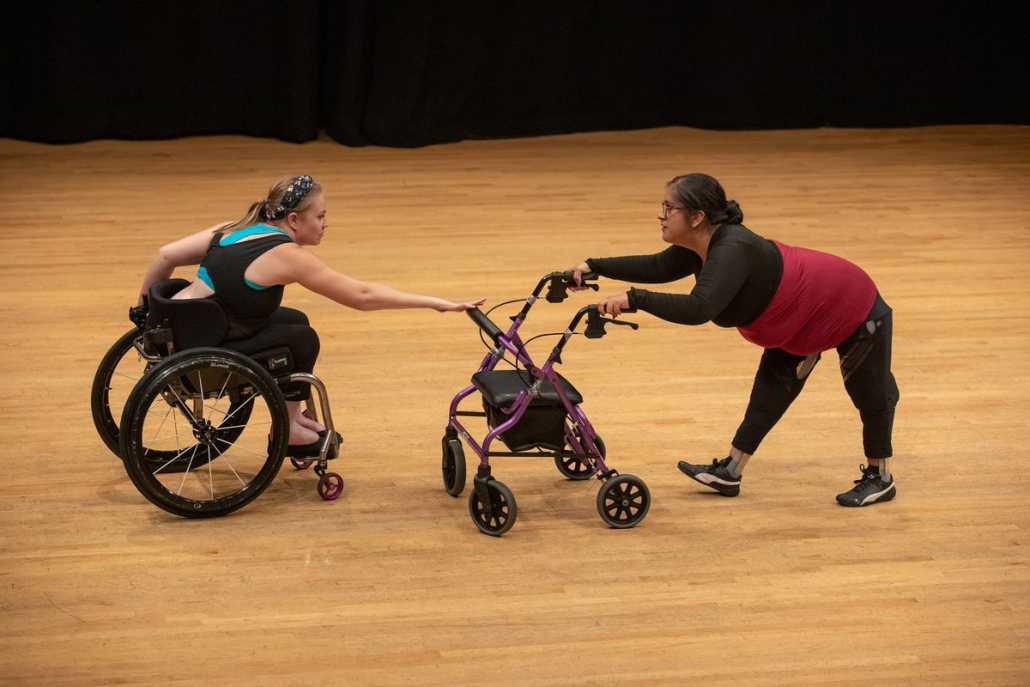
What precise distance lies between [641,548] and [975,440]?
129 centimetres

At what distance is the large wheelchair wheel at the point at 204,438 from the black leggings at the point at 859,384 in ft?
4.03

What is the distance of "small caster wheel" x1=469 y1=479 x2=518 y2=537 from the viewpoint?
3.27 m

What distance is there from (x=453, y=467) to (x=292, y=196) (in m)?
0.81

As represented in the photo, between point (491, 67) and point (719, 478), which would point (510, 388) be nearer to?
point (719, 478)

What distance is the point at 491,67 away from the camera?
826cm

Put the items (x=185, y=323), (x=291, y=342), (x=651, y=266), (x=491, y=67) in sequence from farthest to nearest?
(x=491, y=67) → (x=651, y=266) → (x=291, y=342) → (x=185, y=323)

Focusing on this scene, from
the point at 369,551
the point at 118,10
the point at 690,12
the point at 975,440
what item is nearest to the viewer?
the point at 369,551

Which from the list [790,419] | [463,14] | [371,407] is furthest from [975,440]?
[463,14]

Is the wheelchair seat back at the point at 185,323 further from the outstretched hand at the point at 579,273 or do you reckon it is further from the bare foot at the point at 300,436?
the outstretched hand at the point at 579,273

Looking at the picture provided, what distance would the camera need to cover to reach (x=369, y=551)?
3.23m

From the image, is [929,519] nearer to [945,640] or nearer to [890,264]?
[945,640]

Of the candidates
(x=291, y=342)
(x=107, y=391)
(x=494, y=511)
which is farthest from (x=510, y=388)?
(x=107, y=391)

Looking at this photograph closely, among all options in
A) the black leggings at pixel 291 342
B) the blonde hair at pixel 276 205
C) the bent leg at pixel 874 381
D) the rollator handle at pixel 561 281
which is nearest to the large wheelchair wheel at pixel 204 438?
the black leggings at pixel 291 342

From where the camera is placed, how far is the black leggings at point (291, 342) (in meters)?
3.33
